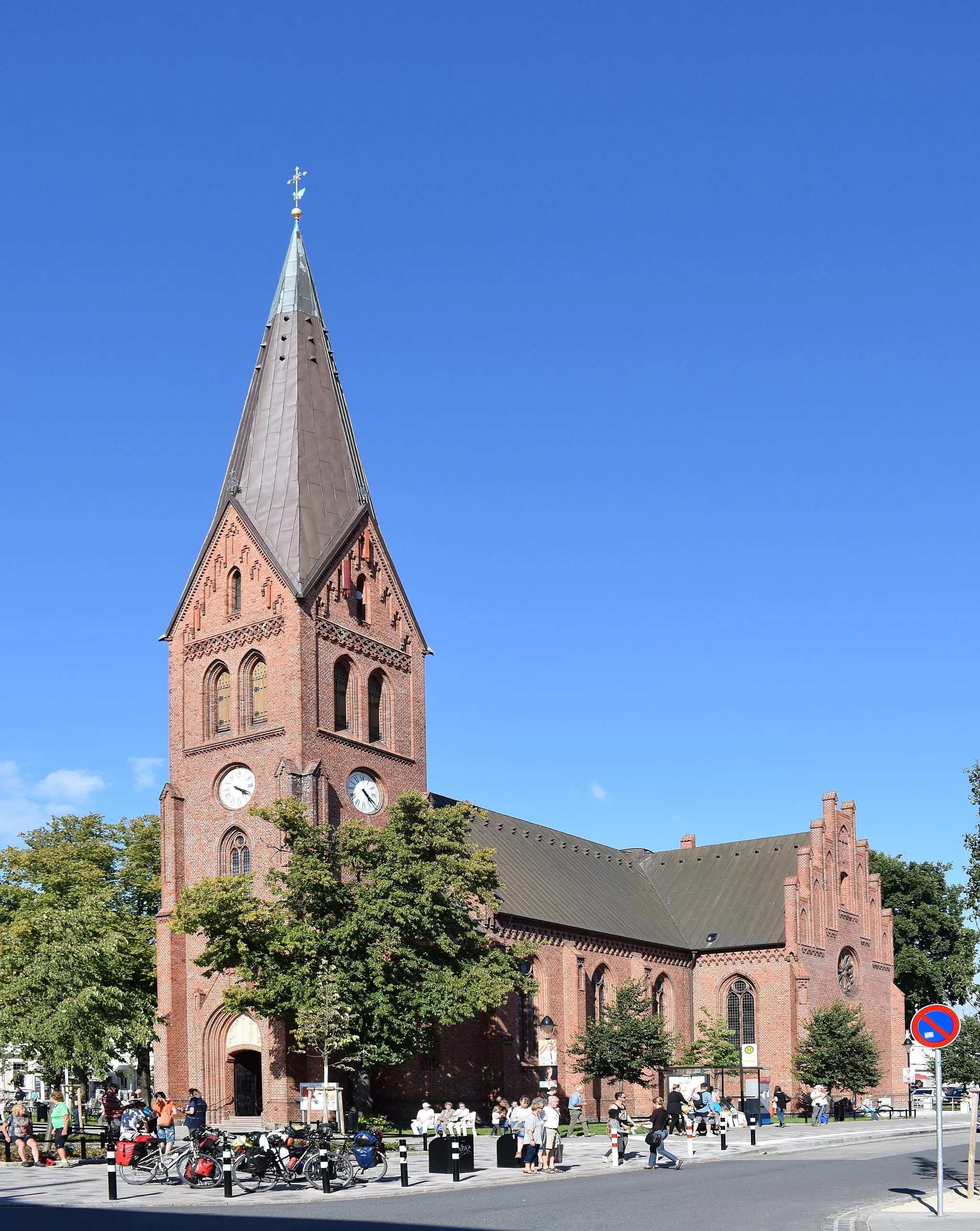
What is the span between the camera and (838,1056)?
5962 cm

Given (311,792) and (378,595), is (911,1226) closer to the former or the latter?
(311,792)

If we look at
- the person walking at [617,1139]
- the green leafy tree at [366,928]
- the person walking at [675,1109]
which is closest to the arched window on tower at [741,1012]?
the green leafy tree at [366,928]

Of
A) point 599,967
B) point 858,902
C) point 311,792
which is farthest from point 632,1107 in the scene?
point 311,792

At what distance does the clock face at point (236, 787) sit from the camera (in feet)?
167

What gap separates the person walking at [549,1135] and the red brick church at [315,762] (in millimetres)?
16059

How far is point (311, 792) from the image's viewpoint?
161 feet

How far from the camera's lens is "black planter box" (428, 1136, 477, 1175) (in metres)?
31.1

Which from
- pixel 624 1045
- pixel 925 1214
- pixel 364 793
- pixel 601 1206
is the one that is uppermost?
pixel 364 793

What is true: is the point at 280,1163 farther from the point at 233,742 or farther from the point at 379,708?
the point at 379,708

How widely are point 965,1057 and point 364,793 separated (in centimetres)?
3391

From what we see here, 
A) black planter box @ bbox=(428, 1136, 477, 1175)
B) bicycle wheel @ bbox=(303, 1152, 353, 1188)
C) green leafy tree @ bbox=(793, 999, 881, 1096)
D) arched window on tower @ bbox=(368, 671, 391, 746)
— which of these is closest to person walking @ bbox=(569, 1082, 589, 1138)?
green leafy tree @ bbox=(793, 999, 881, 1096)

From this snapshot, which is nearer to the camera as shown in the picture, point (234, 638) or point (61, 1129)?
point (61, 1129)

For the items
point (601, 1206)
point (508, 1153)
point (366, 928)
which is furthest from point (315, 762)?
point (601, 1206)

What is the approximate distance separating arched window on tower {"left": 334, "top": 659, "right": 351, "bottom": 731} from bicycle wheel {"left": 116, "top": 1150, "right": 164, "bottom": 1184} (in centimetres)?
2315
